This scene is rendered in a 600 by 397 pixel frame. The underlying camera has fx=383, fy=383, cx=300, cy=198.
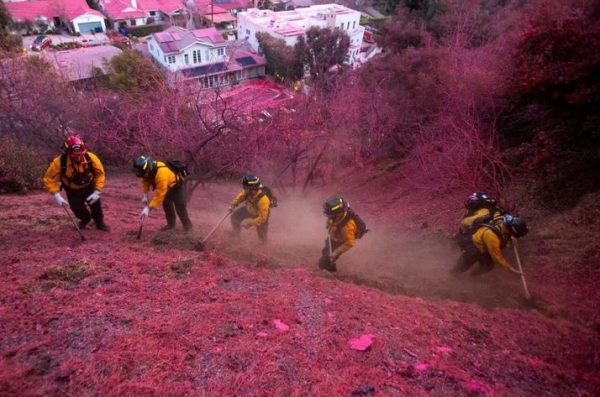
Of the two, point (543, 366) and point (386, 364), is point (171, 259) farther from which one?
point (543, 366)

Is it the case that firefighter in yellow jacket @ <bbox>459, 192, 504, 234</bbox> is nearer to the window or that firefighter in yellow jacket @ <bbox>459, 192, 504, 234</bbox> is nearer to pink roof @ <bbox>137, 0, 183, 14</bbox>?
the window

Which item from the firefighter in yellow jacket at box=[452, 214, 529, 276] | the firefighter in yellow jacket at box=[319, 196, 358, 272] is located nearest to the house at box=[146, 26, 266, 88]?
the firefighter in yellow jacket at box=[319, 196, 358, 272]

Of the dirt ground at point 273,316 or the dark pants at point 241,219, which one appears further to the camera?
the dark pants at point 241,219

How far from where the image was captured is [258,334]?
14.7ft

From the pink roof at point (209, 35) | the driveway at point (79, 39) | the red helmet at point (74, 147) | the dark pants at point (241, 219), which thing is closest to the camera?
the red helmet at point (74, 147)

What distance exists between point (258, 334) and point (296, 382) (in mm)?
840

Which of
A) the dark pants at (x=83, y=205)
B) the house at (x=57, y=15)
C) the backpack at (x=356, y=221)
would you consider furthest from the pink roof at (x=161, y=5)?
the backpack at (x=356, y=221)

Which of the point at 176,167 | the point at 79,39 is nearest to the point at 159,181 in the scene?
the point at 176,167

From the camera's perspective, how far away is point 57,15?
3812cm

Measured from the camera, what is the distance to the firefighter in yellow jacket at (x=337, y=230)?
6.20 metres

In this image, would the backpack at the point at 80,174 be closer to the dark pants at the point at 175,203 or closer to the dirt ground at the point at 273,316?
the dirt ground at the point at 273,316

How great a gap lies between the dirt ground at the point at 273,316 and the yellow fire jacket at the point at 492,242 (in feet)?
2.23

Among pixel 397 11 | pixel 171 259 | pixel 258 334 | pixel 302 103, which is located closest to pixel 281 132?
pixel 302 103

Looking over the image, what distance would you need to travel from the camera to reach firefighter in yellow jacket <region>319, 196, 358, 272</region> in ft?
20.3
